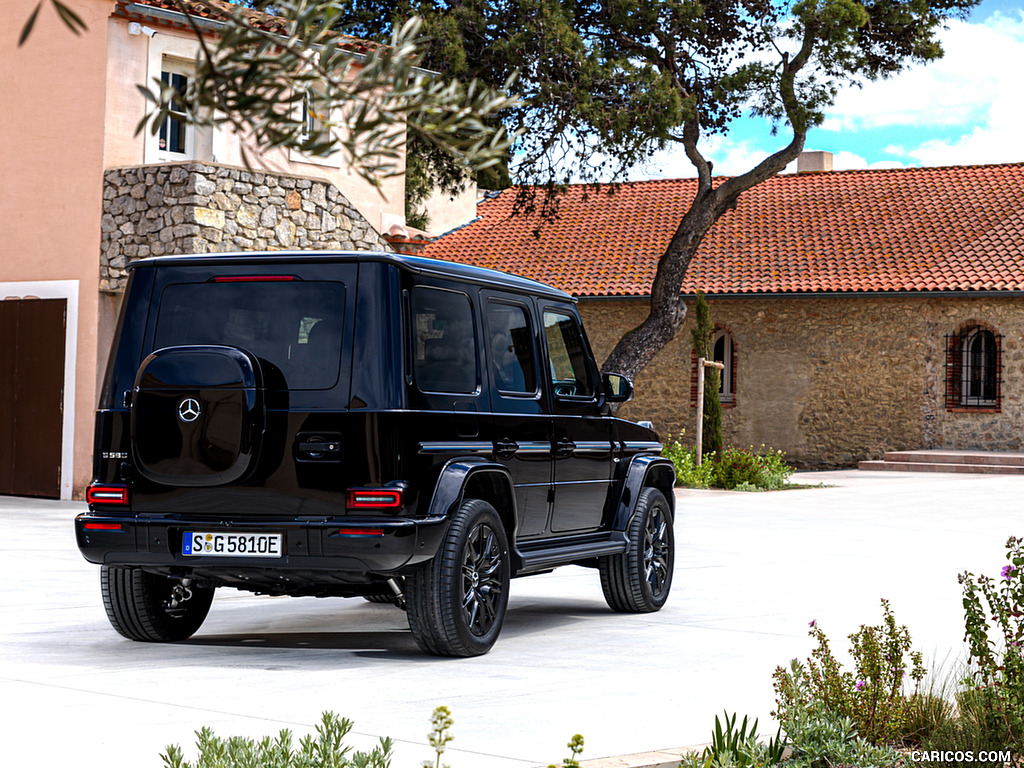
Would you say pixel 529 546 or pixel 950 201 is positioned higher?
pixel 950 201

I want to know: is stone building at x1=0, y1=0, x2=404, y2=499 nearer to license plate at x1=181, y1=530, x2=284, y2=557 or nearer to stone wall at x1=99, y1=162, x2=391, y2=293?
stone wall at x1=99, y1=162, x2=391, y2=293

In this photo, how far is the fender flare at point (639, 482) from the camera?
31.4 feet

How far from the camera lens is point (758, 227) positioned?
36000mm

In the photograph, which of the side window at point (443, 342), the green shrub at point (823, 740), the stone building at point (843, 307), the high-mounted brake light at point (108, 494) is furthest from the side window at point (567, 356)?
the stone building at point (843, 307)

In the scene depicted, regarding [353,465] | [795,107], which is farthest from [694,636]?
[795,107]

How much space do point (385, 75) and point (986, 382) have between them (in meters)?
30.6

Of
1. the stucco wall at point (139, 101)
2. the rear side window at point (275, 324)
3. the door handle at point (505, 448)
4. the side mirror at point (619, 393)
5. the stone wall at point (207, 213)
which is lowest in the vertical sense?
the door handle at point (505, 448)

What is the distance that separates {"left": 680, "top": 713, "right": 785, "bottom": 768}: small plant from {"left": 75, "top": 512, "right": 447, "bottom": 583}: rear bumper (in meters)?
2.47

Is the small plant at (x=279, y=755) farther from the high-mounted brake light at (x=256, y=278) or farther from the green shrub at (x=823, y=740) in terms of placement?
the high-mounted brake light at (x=256, y=278)

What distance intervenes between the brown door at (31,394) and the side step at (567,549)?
10.8m

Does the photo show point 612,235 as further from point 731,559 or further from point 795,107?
point 731,559

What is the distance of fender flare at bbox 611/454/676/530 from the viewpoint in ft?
31.4

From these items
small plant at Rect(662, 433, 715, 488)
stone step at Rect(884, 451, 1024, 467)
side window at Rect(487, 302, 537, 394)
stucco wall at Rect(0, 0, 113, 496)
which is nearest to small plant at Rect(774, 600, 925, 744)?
side window at Rect(487, 302, 537, 394)

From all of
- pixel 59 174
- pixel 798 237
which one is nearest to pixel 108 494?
pixel 59 174
